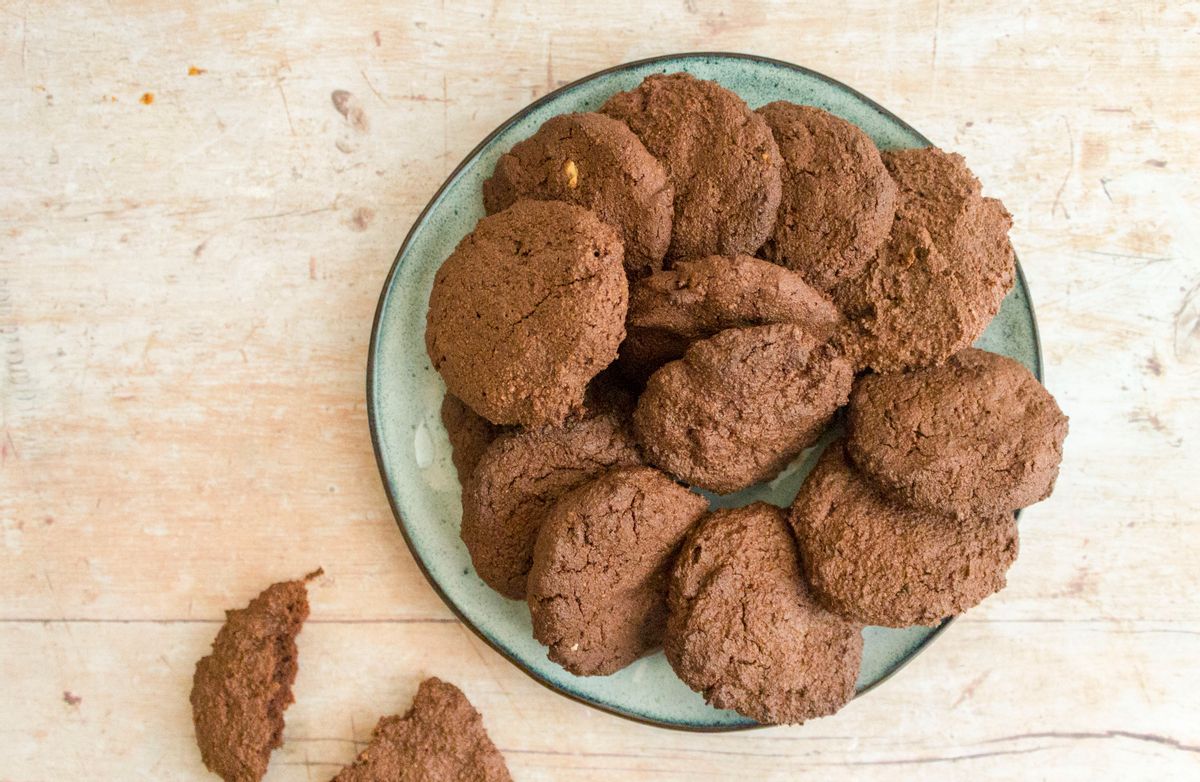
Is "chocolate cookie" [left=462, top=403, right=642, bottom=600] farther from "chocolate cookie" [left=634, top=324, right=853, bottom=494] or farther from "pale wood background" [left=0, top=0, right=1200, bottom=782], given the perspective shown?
"pale wood background" [left=0, top=0, right=1200, bottom=782]

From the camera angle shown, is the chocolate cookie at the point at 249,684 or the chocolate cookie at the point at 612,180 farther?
the chocolate cookie at the point at 249,684

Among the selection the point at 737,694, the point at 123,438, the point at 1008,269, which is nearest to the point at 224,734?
the point at 123,438

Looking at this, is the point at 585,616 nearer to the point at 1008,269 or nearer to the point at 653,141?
the point at 653,141

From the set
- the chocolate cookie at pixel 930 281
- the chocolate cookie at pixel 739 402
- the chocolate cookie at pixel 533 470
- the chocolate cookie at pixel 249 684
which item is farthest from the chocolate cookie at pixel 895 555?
the chocolate cookie at pixel 249 684

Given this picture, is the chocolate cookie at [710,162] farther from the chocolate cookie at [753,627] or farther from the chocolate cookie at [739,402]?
the chocolate cookie at [753,627]

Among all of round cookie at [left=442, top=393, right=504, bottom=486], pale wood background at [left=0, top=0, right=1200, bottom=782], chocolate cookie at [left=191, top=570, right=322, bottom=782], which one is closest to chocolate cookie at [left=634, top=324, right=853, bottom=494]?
round cookie at [left=442, top=393, right=504, bottom=486]

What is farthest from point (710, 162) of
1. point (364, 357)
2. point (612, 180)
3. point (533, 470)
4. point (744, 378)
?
point (364, 357)
